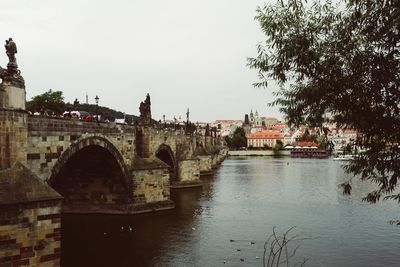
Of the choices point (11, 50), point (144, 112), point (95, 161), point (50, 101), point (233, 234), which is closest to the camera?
point (11, 50)

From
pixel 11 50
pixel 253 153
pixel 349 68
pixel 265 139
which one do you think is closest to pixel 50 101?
pixel 11 50

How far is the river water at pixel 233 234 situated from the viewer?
19219 mm

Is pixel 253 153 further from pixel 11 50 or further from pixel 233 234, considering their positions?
pixel 11 50

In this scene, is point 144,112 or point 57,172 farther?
point 144,112

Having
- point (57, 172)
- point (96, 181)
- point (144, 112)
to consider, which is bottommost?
point (96, 181)

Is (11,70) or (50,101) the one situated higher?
(50,101)

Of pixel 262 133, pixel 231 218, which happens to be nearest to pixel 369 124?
pixel 231 218

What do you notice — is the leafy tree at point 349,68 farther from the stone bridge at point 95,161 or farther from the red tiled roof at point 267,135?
the red tiled roof at point 267,135

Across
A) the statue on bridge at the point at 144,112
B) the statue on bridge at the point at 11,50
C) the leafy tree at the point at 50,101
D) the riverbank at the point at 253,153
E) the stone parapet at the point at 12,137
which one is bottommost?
the riverbank at the point at 253,153

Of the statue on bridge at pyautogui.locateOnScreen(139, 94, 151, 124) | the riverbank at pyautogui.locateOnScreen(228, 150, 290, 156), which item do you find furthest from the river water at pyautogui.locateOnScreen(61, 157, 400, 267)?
the riverbank at pyautogui.locateOnScreen(228, 150, 290, 156)

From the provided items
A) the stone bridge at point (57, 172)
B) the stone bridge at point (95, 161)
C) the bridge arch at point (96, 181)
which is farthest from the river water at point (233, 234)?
the stone bridge at point (57, 172)

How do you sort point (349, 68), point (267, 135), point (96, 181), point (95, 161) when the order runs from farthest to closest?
point (267, 135)
point (96, 181)
point (95, 161)
point (349, 68)

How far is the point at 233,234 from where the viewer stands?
78.4ft

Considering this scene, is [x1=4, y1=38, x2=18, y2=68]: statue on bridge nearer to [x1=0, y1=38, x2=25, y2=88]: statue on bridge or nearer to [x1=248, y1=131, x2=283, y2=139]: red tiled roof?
[x1=0, y1=38, x2=25, y2=88]: statue on bridge
